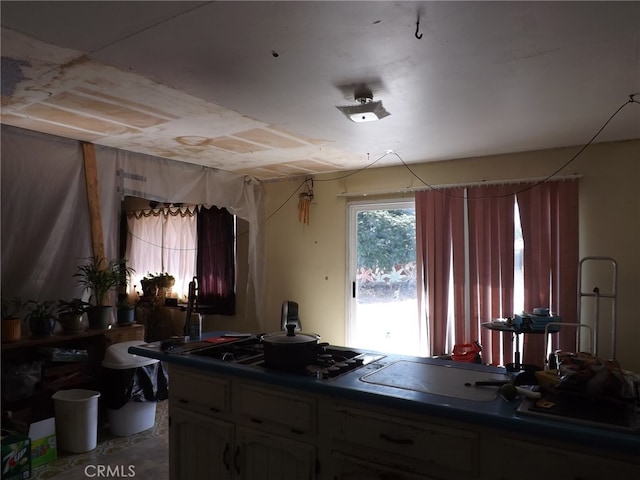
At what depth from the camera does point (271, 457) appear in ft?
6.48

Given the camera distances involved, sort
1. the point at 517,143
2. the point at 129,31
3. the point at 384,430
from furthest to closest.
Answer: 1. the point at 517,143
2. the point at 129,31
3. the point at 384,430

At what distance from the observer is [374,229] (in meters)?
4.89

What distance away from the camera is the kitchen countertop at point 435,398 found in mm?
1304

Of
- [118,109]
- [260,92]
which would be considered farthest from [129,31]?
[118,109]

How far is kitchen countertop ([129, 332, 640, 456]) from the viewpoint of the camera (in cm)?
130

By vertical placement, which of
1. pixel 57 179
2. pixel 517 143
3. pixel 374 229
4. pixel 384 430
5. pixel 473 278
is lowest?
Result: pixel 384 430

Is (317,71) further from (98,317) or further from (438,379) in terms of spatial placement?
(98,317)

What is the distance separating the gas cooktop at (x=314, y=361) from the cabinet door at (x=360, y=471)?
0.32m

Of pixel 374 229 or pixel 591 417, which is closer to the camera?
pixel 591 417

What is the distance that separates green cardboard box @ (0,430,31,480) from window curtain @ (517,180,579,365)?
3844mm

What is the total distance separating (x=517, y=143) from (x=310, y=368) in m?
2.82

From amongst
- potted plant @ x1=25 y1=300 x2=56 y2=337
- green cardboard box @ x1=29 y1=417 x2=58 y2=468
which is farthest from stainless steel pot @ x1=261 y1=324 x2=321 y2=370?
potted plant @ x1=25 y1=300 x2=56 y2=337

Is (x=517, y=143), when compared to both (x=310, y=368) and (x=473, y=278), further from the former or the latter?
(x=310, y=368)

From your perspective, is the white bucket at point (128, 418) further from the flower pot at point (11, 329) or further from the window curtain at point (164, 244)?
the window curtain at point (164, 244)
